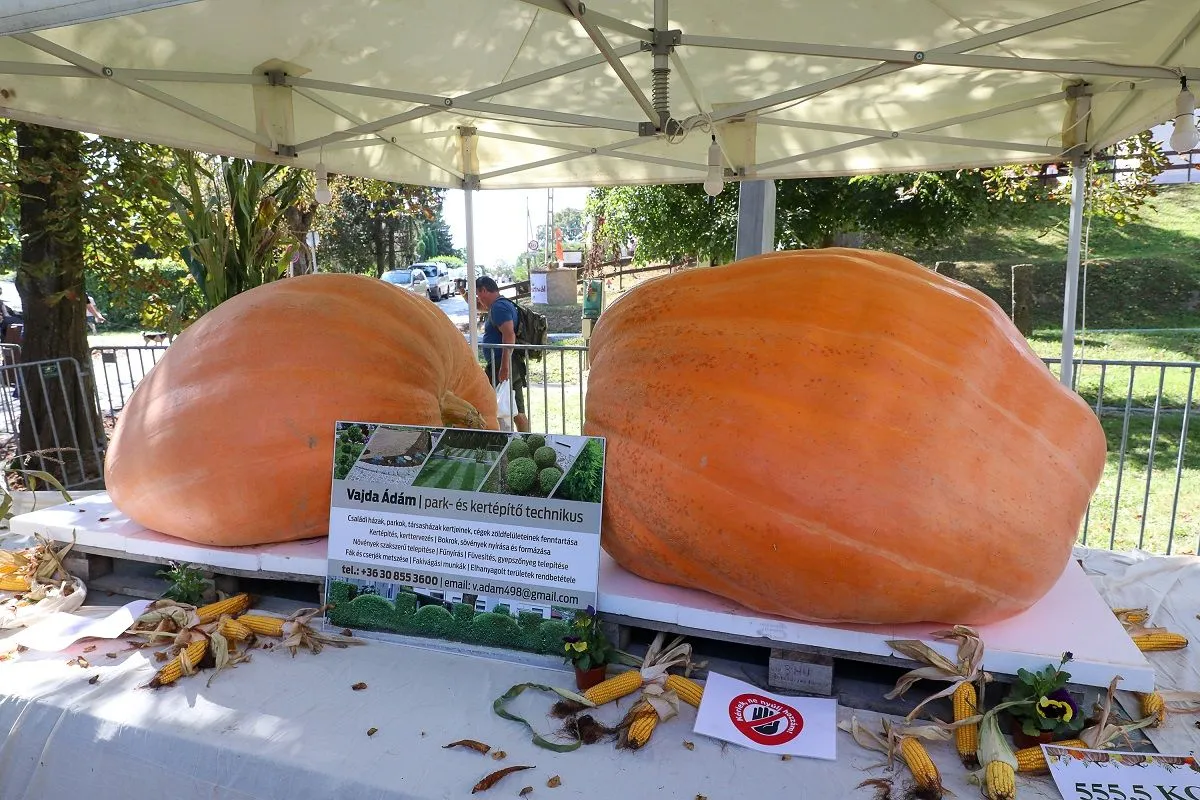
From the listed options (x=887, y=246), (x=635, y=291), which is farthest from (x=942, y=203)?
(x=635, y=291)

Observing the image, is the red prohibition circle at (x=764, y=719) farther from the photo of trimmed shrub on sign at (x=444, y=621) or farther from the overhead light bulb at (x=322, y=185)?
the overhead light bulb at (x=322, y=185)

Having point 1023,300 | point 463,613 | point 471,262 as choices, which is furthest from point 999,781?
point 1023,300

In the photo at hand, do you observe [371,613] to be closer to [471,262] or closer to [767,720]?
[767,720]

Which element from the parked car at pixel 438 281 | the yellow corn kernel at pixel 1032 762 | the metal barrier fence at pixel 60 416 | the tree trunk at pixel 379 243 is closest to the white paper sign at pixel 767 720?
the yellow corn kernel at pixel 1032 762

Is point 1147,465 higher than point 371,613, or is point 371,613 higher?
point 371,613

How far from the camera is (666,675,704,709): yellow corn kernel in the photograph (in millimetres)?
1650

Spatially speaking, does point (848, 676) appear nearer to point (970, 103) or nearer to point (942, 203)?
point (970, 103)

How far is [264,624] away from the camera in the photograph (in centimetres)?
197

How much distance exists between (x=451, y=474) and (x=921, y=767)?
121cm

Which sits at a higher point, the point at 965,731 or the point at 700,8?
the point at 700,8

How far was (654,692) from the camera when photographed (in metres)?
1.65

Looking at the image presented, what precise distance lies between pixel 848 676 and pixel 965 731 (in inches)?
12.9

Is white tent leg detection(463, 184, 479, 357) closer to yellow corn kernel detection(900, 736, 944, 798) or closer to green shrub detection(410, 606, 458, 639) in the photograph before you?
Answer: green shrub detection(410, 606, 458, 639)

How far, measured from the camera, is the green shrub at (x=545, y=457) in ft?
5.89
